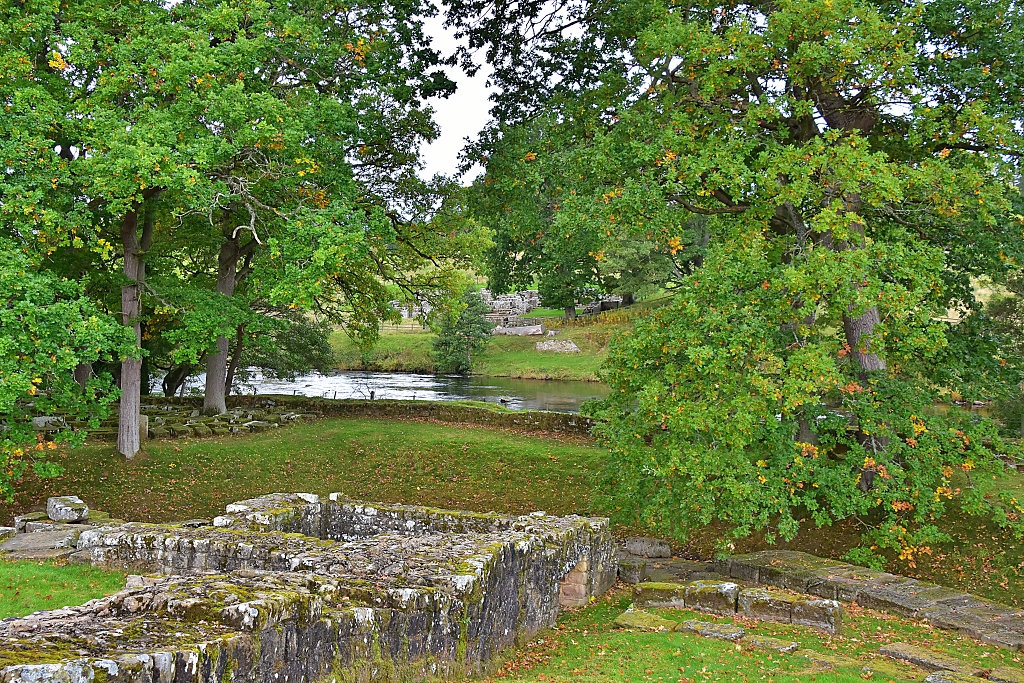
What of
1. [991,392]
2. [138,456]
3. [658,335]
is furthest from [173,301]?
[991,392]

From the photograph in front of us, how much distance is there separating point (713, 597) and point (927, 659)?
340cm

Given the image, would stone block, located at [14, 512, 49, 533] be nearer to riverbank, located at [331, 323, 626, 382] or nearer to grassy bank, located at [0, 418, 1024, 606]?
grassy bank, located at [0, 418, 1024, 606]

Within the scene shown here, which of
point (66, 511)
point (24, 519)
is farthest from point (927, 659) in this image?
point (24, 519)

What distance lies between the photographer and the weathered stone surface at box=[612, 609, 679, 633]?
11.8 metres

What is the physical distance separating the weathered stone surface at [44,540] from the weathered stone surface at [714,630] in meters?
10.0

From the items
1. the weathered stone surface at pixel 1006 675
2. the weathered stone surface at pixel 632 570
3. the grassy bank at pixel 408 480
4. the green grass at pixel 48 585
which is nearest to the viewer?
the weathered stone surface at pixel 1006 675

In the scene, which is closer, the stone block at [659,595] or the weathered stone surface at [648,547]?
the stone block at [659,595]

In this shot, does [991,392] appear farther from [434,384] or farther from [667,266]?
[434,384]

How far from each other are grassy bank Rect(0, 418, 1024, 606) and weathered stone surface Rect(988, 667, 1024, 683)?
477 centimetres

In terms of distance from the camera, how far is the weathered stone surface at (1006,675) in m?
10.0

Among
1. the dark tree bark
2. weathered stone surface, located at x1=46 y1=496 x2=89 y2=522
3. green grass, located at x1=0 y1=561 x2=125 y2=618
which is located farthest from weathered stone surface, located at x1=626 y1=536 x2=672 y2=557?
the dark tree bark

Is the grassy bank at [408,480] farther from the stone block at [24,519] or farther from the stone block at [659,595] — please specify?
the stone block at [659,595]

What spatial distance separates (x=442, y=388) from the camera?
2072 inches

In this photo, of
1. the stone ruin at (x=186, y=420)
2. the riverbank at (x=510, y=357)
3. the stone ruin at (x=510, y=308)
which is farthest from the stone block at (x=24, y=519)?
the stone ruin at (x=510, y=308)
